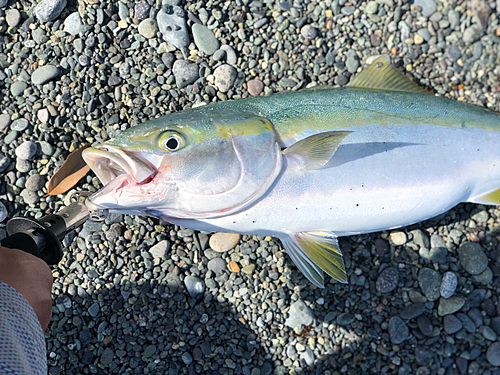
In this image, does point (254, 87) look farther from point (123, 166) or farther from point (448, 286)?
A: point (448, 286)

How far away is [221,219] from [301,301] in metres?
0.96

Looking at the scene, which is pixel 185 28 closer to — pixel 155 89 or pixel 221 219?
pixel 155 89

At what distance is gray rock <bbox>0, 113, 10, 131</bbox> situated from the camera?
9.37ft

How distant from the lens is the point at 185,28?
3.03 meters

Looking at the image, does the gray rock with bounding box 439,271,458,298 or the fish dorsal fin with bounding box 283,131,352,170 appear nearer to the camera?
the fish dorsal fin with bounding box 283,131,352,170

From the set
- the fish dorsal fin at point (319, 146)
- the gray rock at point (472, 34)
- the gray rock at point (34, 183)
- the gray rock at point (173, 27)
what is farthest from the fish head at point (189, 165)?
the gray rock at point (472, 34)

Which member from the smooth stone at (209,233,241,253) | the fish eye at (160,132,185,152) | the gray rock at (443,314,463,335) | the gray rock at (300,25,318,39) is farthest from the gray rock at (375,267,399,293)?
the gray rock at (300,25,318,39)

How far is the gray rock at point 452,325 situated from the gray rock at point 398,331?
0.96 ft

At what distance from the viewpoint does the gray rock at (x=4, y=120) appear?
2.86 meters

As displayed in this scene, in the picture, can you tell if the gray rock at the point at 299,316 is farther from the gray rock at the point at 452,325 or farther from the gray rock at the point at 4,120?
the gray rock at the point at 4,120

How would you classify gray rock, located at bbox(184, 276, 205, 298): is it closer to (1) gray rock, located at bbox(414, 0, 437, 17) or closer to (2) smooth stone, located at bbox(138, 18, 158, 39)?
(2) smooth stone, located at bbox(138, 18, 158, 39)

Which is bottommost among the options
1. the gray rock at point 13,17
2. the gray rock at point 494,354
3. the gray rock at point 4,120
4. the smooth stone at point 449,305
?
the gray rock at point 494,354

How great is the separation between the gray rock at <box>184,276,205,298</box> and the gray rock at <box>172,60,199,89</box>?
4.68ft

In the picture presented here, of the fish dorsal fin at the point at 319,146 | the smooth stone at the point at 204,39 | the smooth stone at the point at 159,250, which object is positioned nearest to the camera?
the fish dorsal fin at the point at 319,146
